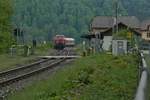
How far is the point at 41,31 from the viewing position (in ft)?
536

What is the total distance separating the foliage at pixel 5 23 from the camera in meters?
68.1

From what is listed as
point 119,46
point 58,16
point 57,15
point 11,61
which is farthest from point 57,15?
point 11,61

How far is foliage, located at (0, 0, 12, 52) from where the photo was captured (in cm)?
6812

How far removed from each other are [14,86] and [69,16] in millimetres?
149880

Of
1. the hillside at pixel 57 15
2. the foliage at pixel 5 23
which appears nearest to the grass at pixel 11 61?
the foliage at pixel 5 23

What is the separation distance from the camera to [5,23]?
73.0 metres

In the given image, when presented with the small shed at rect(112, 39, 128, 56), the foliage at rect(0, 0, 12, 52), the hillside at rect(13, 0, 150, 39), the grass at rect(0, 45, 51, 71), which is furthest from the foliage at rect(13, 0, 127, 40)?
the small shed at rect(112, 39, 128, 56)

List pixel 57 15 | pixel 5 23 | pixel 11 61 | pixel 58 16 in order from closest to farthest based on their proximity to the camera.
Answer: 1. pixel 11 61
2. pixel 5 23
3. pixel 58 16
4. pixel 57 15

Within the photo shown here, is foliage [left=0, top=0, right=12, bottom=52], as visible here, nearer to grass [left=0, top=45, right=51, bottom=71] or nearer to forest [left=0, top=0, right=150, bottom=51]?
grass [left=0, top=45, right=51, bottom=71]

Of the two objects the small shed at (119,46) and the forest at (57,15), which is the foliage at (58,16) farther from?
the small shed at (119,46)

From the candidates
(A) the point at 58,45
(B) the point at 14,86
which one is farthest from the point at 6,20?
(B) the point at 14,86

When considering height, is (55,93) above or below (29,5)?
below

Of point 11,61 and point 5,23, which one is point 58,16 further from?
point 11,61

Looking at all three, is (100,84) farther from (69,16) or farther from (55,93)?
(69,16)
